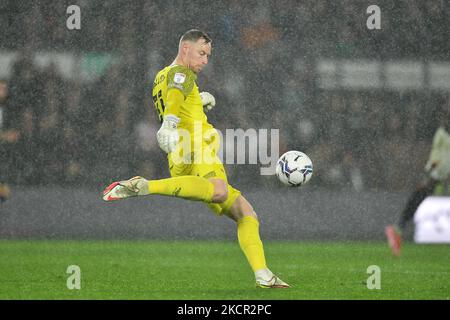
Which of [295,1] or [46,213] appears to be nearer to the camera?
[46,213]

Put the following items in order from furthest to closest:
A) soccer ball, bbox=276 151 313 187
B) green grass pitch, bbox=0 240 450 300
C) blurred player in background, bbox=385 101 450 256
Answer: blurred player in background, bbox=385 101 450 256 < soccer ball, bbox=276 151 313 187 < green grass pitch, bbox=0 240 450 300

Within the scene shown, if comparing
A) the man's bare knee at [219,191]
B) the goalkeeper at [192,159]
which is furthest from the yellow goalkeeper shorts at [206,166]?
the man's bare knee at [219,191]

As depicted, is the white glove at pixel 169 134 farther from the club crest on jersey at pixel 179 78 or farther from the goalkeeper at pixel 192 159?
the club crest on jersey at pixel 179 78

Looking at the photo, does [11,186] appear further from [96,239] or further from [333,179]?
[333,179]

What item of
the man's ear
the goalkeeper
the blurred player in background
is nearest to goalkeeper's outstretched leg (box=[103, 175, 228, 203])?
the goalkeeper

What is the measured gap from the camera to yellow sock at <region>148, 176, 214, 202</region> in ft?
23.3

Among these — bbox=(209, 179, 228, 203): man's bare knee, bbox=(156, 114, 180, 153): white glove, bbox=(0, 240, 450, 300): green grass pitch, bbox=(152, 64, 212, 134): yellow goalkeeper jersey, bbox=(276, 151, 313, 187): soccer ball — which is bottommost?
bbox=(0, 240, 450, 300): green grass pitch

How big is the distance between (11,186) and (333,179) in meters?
3.80

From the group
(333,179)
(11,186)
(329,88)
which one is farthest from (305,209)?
(11,186)

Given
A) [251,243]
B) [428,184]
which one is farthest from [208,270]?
[428,184]

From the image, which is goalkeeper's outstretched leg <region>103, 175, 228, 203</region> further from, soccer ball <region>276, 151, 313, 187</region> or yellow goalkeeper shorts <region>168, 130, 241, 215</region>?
soccer ball <region>276, 151, 313, 187</region>

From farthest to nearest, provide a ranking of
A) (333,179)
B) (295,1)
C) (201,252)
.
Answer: (295,1) < (333,179) < (201,252)

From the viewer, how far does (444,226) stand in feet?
41.0

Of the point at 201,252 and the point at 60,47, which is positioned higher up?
the point at 60,47
